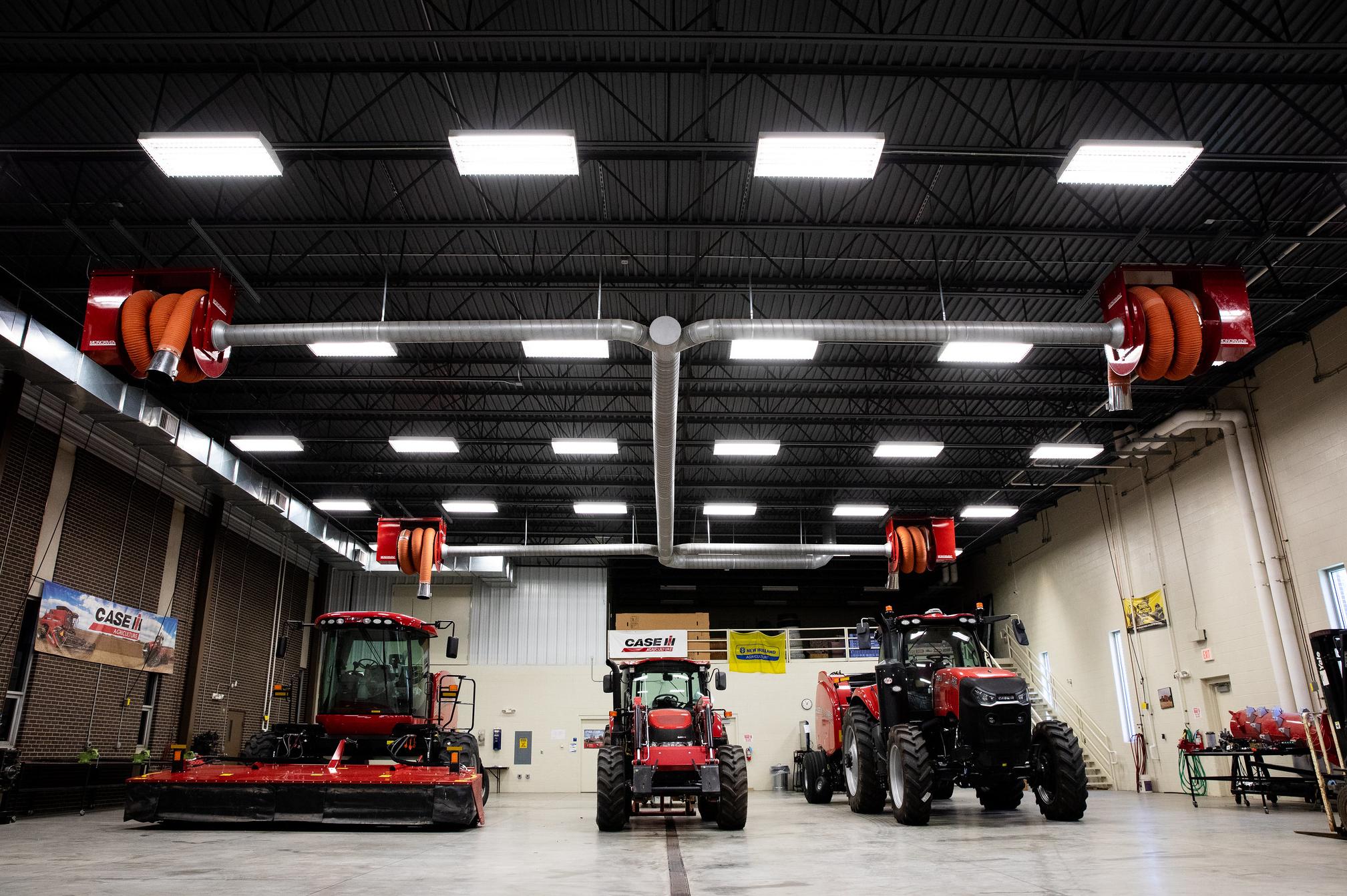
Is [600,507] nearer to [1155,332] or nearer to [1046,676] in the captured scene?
[1046,676]

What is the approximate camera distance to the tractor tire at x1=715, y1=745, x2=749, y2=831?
1023 cm

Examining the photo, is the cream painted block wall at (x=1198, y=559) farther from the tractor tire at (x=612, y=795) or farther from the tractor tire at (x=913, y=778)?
the tractor tire at (x=612, y=795)

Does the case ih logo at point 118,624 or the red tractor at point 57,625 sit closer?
the red tractor at point 57,625

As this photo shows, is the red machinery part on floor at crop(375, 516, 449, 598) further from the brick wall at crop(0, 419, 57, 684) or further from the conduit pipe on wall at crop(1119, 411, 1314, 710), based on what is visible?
the conduit pipe on wall at crop(1119, 411, 1314, 710)

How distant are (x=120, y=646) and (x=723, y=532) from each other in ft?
50.7

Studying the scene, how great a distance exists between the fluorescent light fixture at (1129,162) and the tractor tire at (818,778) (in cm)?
1107

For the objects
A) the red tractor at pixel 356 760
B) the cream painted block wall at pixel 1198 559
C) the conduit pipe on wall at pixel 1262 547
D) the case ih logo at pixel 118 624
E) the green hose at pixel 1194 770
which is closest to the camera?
the red tractor at pixel 356 760

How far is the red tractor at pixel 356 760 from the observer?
9977 millimetres

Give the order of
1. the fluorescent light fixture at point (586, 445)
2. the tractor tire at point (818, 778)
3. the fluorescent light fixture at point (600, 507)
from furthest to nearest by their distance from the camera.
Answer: the fluorescent light fixture at point (600, 507)
the fluorescent light fixture at point (586, 445)
the tractor tire at point (818, 778)

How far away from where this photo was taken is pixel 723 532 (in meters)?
25.6

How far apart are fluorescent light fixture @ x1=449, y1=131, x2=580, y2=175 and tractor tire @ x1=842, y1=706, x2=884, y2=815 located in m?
8.59

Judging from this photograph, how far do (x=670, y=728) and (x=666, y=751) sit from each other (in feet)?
2.00

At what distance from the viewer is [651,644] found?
25.4 meters

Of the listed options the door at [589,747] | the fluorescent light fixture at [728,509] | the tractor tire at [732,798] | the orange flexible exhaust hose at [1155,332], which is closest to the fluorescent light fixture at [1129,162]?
the orange flexible exhaust hose at [1155,332]
